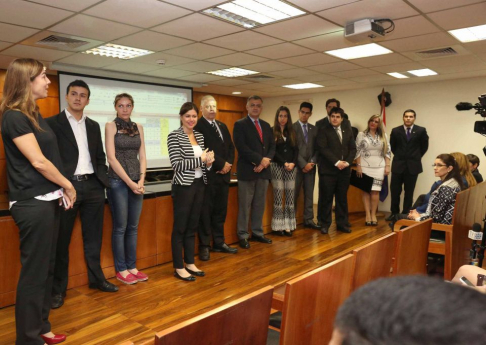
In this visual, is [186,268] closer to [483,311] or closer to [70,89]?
[70,89]

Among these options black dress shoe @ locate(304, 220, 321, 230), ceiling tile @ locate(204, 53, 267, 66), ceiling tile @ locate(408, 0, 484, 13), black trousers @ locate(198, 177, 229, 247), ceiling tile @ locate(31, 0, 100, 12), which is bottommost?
black dress shoe @ locate(304, 220, 321, 230)

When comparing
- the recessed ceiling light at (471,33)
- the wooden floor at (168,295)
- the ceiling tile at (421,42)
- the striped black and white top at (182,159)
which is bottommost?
the wooden floor at (168,295)

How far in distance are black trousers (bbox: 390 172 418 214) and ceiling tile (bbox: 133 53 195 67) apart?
3654 millimetres

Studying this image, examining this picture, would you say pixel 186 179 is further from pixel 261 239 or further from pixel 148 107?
pixel 148 107

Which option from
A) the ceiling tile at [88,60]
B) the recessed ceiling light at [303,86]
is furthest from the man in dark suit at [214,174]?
the recessed ceiling light at [303,86]

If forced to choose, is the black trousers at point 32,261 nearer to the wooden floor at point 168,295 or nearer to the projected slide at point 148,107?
the wooden floor at point 168,295

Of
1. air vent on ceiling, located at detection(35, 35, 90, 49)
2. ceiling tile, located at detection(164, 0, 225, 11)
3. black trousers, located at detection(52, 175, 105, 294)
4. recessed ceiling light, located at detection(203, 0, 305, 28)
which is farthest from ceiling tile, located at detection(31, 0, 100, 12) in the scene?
black trousers, located at detection(52, 175, 105, 294)

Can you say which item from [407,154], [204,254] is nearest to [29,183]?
[204,254]

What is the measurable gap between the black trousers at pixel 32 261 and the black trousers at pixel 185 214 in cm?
113

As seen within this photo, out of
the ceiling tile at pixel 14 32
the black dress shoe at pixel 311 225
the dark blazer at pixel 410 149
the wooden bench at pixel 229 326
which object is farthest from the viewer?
the dark blazer at pixel 410 149

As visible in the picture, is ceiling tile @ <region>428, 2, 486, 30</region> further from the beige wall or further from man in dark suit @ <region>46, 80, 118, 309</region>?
the beige wall

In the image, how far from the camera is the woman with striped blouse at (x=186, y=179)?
2.91 metres

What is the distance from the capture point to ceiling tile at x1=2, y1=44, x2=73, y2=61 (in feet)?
13.4

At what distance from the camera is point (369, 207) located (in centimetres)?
529
